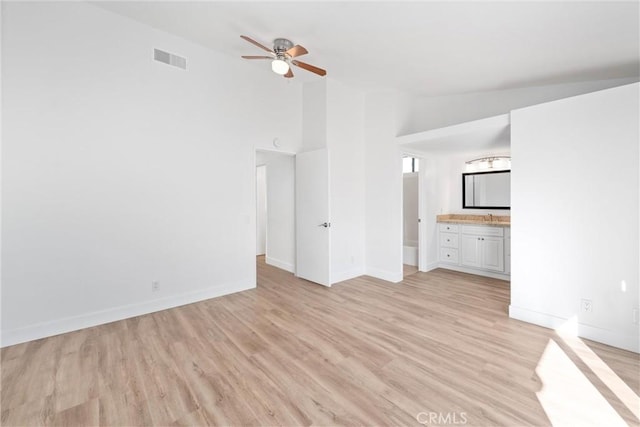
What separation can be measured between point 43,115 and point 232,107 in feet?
6.26

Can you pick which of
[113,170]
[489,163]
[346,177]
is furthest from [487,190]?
[113,170]

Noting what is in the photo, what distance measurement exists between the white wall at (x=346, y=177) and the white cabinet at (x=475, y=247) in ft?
5.49

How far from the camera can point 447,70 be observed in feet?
11.2

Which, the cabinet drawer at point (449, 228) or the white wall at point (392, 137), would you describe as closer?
the white wall at point (392, 137)

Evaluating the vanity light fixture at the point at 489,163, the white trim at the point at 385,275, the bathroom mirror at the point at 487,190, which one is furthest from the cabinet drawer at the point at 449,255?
the vanity light fixture at the point at 489,163

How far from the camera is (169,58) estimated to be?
3229mm

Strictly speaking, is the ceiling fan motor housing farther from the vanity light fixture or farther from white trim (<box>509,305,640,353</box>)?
the vanity light fixture

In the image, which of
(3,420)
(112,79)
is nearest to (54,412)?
(3,420)

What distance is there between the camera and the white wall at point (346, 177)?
4242 mm

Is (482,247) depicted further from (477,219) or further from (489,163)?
(489,163)

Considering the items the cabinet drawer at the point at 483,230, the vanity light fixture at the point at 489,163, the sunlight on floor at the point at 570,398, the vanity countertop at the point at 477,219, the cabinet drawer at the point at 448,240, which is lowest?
the sunlight on floor at the point at 570,398

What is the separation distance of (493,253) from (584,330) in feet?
6.54

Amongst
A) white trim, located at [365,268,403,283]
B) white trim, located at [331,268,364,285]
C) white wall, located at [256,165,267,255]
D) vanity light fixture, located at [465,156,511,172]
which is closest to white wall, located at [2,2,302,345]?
white trim, located at [331,268,364,285]

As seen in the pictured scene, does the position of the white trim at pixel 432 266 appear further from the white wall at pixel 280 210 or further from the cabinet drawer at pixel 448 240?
the white wall at pixel 280 210
